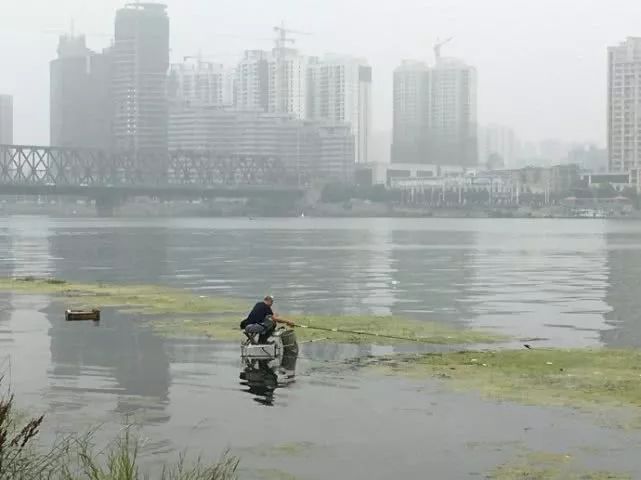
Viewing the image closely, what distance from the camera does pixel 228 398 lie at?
20594 millimetres

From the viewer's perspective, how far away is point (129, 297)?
4425 centimetres

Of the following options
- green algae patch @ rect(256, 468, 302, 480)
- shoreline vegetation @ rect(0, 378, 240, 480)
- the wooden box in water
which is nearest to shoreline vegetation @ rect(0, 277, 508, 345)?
the wooden box in water

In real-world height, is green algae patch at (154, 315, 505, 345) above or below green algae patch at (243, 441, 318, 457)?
above

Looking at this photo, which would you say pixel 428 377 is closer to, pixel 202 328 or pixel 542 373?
pixel 542 373

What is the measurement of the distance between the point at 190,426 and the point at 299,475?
11.2ft

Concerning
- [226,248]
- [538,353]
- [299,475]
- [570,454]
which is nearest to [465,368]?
[538,353]

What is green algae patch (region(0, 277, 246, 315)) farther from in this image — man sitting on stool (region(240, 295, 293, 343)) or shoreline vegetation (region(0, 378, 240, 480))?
shoreline vegetation (region(0, 378, 240, 480))

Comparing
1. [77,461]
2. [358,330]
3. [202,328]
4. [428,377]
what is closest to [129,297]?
[202,328]

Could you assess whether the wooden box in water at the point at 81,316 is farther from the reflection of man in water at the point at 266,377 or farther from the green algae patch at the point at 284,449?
the green algae patch at the point at 284,449

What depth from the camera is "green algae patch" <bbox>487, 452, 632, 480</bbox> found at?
15133 mm

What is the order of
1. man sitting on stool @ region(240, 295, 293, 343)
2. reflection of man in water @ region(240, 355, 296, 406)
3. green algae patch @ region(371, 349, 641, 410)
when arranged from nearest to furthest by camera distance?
green algae patch @ region(371, 349, 641, 410) < reflection of man in water @ region(240, 355, 296, 406) < man sitting on stool @ region(240, 295, 293, 343)

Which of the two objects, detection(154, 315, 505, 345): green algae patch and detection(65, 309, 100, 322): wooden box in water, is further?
detection(65, 309, 100, 322): wooden box in water

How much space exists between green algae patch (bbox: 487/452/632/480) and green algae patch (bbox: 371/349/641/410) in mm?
3928

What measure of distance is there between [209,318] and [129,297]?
10.1 m
